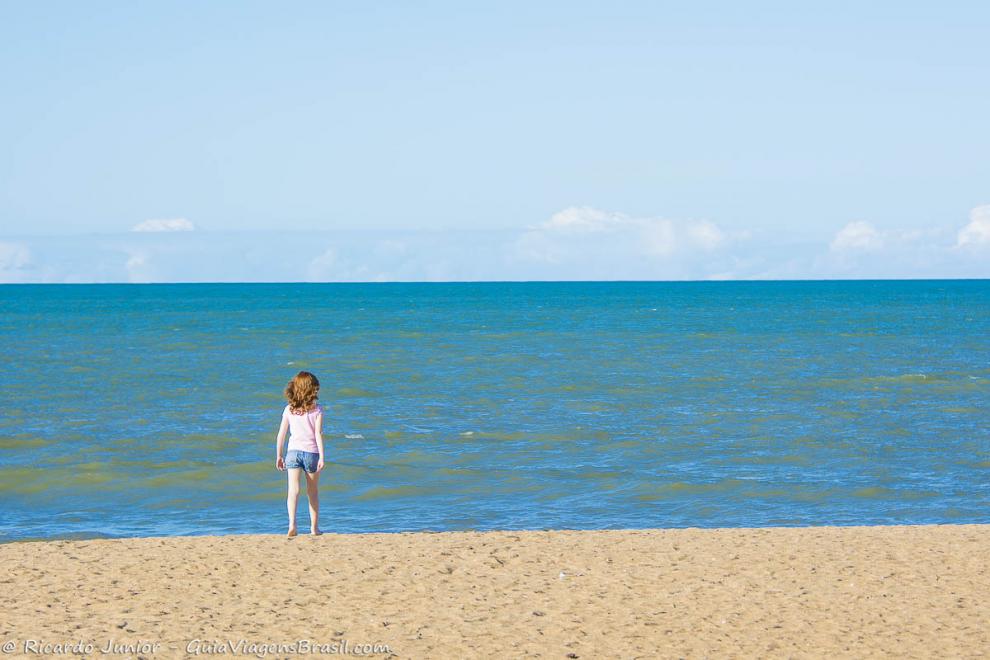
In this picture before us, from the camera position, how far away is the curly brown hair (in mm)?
11219

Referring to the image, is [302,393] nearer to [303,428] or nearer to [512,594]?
[303,428]

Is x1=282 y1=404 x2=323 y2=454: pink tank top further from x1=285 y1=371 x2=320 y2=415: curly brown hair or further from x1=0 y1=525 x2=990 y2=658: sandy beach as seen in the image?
x1=0 y1=525 x2=990 y2=658: sandy beach

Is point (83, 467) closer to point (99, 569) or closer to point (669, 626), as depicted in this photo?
point (99, 569)

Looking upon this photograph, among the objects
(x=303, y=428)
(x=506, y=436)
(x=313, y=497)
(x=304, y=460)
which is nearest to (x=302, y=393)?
(x=303, y=428)

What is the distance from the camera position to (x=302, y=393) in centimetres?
1123

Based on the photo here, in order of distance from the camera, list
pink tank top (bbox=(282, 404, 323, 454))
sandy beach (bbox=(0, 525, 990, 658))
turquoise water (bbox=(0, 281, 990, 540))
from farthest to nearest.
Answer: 1. turquoise water (bbox=(0, 281, 990, 540))
2. pink tank top (bbox=(282, 404, 323, 454))
3. sandy beach (bbox=(0, 525, 990, 658))

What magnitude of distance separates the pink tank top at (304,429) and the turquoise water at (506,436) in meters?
3.44

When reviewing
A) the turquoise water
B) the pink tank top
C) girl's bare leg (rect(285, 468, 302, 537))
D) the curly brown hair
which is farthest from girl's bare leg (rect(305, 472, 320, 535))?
the turquoise water

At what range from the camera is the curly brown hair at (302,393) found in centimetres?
1122

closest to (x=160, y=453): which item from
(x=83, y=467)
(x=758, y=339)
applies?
(x=83, y=467)

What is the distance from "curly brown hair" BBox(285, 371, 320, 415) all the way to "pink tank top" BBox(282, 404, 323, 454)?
64mm

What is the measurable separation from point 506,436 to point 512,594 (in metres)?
13.3

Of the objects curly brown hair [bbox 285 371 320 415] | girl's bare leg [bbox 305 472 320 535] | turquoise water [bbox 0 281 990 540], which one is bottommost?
turquoise water [bbox 0 281 990 540]

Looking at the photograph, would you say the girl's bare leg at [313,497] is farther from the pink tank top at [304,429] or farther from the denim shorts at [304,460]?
the pink tank top at [304,429]
